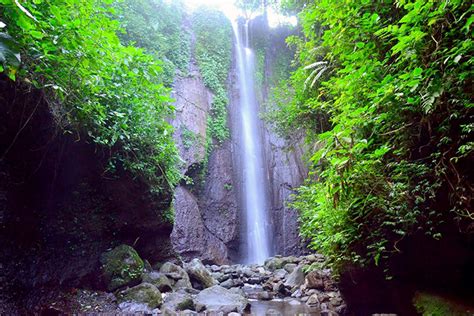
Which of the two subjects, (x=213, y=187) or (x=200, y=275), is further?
(x=213, y=187)

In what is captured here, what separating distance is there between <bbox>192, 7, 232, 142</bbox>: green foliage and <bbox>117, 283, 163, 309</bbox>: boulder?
31.9ft

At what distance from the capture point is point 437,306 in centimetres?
295

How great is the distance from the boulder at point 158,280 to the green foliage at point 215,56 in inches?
359

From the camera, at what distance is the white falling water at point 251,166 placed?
13209 millimetres

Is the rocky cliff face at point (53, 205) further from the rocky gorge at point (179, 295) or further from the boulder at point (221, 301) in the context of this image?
the boulder at point (221, 301)

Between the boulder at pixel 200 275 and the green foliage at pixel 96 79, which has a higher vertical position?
the green foliage at pixel 96 79

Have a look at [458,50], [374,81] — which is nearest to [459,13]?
[458,50]

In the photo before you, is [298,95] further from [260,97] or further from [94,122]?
[260,97]

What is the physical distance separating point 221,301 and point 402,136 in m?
4.30

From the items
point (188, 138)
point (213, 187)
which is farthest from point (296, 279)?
point (188, 138)

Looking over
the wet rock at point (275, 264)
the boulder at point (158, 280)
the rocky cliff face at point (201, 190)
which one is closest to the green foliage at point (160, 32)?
the rocky cliff face at point (201, 190)

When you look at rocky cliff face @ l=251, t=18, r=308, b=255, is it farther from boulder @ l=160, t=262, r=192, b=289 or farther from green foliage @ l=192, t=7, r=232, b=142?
boulder @ l=160, t=262, r=192, b=289

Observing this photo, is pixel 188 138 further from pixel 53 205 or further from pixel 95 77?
pixel 95 77

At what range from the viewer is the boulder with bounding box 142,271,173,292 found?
552cm
